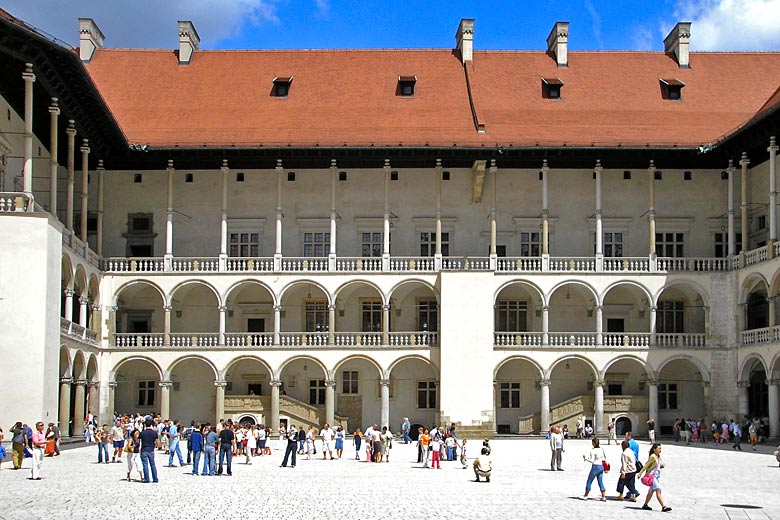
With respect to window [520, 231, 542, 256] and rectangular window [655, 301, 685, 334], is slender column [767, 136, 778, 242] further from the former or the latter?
window [520, 231, 542, 256]

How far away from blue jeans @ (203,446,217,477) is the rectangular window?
25.4 metres

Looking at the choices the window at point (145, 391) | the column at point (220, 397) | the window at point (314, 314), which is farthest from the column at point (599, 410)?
the window at point (145, 391)

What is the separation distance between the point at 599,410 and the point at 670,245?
7.56 metres

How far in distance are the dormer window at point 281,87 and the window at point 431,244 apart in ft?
28.2

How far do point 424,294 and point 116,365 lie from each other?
12.4 m

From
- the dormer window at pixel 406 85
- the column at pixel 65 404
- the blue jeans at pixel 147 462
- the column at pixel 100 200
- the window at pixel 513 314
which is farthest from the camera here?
the dormer window at pixel 406 85

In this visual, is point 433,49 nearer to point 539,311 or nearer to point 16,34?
point 539,311

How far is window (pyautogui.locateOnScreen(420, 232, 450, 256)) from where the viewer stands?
4666 centimetres

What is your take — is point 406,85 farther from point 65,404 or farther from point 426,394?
point 65,404

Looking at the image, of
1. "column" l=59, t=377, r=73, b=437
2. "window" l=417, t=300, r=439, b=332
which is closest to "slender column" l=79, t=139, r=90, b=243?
"column" l=59, t=377, r=73, b=437

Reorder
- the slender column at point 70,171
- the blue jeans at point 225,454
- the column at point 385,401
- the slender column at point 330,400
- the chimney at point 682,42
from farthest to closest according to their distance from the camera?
the chimney at point 682,42
the column at point 385,401
the slender column at point 330,400
the slender column at point 70,171
the blue jeans at point 225,454

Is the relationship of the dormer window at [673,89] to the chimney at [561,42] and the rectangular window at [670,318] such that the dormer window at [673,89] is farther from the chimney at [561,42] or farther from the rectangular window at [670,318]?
the rectangular window at [670,318]

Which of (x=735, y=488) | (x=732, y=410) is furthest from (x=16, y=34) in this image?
(x=732, y=410)

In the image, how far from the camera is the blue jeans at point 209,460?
25172mm
